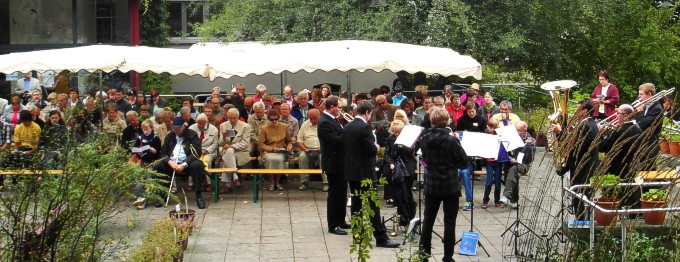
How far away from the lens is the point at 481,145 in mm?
10805

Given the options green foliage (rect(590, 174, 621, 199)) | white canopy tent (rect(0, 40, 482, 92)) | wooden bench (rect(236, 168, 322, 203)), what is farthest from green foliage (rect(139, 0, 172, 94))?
green foliage (rect(590, 174, 621, 199))

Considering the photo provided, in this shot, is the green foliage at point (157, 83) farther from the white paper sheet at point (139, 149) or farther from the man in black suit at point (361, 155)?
the man in black suit at point (361, 155)

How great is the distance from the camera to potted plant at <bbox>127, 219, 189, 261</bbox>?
9.18 m

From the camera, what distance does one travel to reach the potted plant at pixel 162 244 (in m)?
9.18

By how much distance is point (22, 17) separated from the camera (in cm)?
2536

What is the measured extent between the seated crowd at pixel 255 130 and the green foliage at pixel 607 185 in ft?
9.89

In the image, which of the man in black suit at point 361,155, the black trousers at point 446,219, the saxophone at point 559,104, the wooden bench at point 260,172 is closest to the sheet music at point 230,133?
the wooden bench at point 260,172

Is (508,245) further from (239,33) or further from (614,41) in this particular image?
(614,41)

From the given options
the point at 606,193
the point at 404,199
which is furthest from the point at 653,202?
the point at 404,199

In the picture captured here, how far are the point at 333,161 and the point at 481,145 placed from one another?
75.9 inches

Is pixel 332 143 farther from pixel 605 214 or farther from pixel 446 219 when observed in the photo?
pixel 605 214

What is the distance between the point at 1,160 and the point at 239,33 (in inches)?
549

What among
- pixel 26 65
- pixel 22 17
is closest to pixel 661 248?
pixel 26 65

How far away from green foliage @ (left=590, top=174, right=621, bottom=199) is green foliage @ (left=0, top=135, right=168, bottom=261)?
4.09 metres
